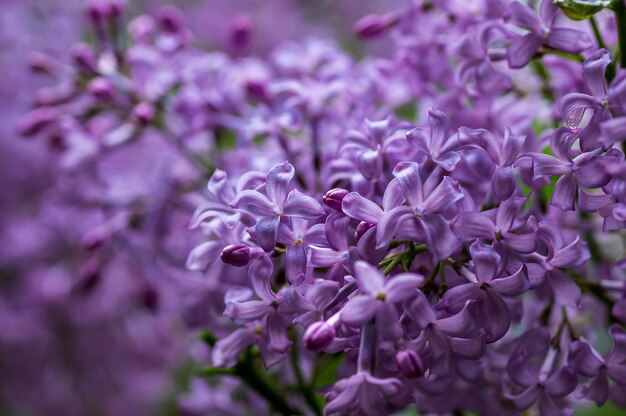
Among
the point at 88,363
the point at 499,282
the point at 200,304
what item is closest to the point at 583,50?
the point at 499,282

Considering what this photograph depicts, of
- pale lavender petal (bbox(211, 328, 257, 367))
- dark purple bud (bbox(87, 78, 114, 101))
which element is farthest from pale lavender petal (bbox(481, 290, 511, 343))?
dark purple bud (bbox(87, 78, 114, 101))

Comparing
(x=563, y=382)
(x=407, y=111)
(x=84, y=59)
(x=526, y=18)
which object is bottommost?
(x=407, y=111)

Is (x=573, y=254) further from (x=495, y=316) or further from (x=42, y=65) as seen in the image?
(x=42, y=65)

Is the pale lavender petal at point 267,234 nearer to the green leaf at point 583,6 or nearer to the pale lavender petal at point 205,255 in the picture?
the pale lavender petal at point 205,255

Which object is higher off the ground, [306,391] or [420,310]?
[420,310]

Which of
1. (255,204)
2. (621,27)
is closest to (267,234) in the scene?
(255,204)

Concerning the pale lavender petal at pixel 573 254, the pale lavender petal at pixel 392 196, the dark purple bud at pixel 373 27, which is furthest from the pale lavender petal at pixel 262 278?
the dark purple bud at pixel 373 27
